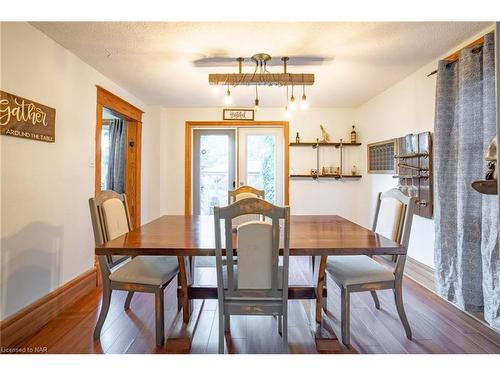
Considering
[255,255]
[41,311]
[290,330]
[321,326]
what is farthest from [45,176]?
[321,326]

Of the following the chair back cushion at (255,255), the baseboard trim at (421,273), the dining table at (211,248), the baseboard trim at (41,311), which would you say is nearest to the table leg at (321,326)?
the dining table at (211,248)

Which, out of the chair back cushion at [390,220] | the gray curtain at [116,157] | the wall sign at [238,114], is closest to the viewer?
the chair back cushion at [390,220]

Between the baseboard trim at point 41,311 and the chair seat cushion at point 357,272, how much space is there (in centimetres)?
220

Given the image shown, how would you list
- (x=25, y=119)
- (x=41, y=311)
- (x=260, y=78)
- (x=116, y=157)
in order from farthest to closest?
(x=116, y=157), (x=260, y=78), (x=41, y=311), (x=25, y=119)

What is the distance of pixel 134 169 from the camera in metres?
4.00

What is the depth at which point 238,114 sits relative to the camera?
177 inches

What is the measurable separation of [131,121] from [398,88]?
3.60 m

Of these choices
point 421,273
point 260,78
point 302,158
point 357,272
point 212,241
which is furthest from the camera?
point 302,158

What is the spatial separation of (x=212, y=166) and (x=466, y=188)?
11.3 ft

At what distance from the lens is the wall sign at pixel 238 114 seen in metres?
4.49

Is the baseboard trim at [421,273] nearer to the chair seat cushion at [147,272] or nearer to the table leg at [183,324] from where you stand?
the table leg at [183,324]

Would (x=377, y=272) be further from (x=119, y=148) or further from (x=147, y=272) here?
(x=119, y=148)
